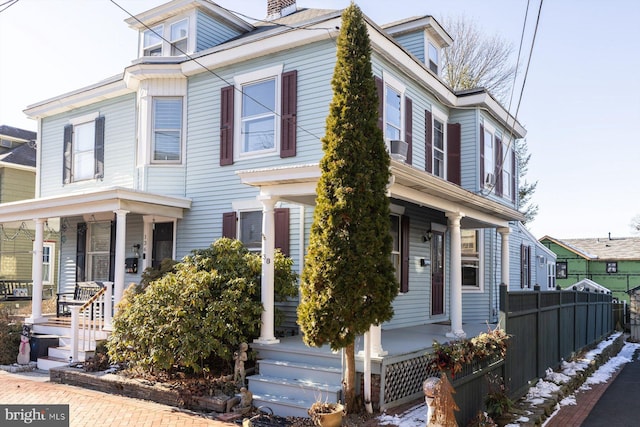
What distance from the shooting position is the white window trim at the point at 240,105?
10648 mm

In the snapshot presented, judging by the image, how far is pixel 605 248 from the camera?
39.0 meters

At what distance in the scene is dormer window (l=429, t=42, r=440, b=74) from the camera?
13905mm

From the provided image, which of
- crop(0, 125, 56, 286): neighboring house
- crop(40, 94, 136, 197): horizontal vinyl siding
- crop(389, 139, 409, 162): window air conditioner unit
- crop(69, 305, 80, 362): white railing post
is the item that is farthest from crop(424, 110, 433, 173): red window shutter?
crop(0, 125, 56, 286): neighboring house

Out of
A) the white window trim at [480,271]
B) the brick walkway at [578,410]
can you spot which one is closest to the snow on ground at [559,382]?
the brick walkway at [578,410]

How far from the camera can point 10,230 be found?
19.1 metres

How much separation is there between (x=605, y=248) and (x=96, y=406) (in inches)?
1557

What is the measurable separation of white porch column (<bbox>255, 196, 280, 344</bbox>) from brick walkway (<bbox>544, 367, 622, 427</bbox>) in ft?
13.7

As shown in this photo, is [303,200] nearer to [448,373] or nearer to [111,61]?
[448,373]

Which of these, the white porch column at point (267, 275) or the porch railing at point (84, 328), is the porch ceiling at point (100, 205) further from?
the white porch column at point (267, 275)

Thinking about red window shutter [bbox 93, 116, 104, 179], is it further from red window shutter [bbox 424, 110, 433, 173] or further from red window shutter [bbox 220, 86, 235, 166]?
red window shutter [bbox 424, 110, 433, 173]

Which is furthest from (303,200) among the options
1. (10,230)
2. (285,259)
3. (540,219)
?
(540,219)

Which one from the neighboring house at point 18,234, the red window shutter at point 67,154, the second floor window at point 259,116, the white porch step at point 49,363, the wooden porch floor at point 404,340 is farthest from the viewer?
the neighboring house at point 18,234

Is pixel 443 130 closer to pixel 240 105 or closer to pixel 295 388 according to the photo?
pixel 240 105

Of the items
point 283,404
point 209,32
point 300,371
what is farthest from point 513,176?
point 283,404
